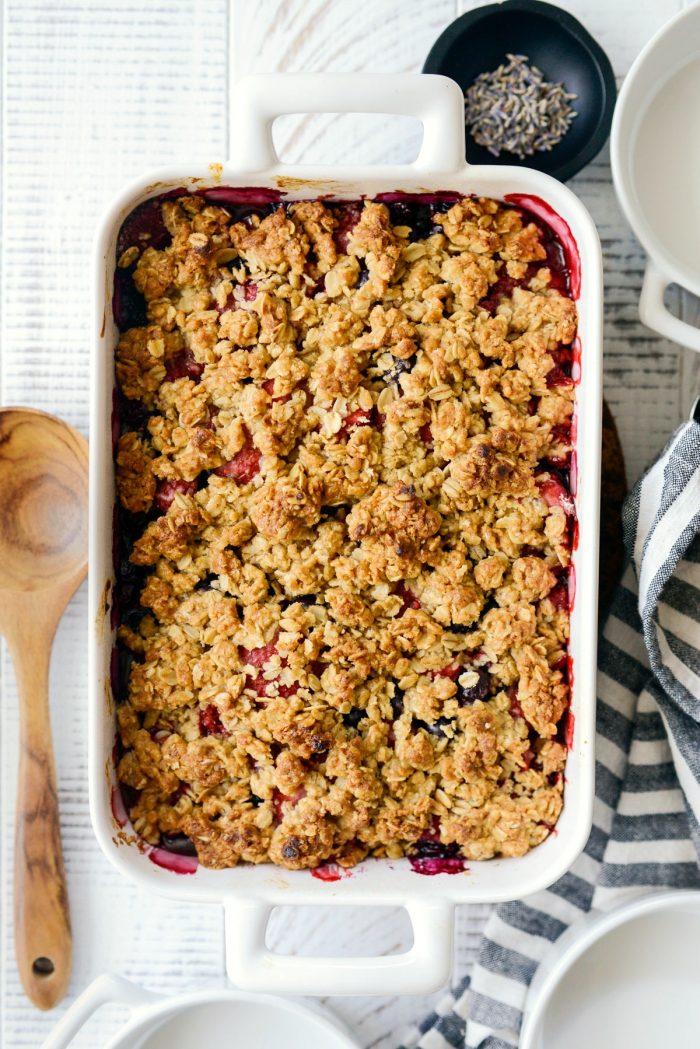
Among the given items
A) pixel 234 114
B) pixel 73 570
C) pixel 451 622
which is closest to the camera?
pixel 234 114

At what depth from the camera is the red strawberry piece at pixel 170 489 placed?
4.08ft

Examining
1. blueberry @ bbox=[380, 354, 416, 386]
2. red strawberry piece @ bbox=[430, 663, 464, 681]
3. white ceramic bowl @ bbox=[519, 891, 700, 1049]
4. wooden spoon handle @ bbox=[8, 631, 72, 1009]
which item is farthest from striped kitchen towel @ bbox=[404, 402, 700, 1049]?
wooden spoon handle @ bbox=[8, 631, 72, 1009]

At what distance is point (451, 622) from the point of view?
1.25m

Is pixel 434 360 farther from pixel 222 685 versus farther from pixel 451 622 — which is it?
pixel 222 685

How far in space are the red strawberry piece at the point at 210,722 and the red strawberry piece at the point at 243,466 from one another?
0.95ft

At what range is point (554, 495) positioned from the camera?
125cm

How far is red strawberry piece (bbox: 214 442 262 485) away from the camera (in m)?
1.24

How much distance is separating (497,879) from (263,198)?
0.90 m

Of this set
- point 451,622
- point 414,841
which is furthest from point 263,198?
point 414,841

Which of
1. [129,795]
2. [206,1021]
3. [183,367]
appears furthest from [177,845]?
[183,367]

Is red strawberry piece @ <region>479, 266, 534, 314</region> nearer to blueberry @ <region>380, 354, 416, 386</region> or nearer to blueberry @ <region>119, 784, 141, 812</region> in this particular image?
blueberry @ <region>380, 354, 416, 386</region>

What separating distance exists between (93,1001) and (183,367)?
0.89 m

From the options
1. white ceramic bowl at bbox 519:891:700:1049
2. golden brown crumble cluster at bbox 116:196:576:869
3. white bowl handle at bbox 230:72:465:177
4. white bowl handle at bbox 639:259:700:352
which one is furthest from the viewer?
white ceramic bowl at bbox 519:891:700:1049

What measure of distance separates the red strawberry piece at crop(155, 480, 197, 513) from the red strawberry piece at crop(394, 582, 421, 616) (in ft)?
0.94
